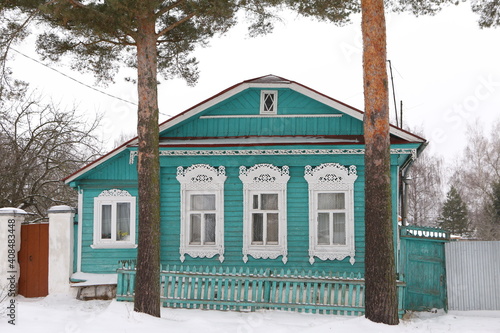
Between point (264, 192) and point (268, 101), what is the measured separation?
2.37 metres

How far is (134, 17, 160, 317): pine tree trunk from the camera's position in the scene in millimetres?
9656

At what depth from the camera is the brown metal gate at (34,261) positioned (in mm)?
13203

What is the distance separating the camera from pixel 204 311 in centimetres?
1079

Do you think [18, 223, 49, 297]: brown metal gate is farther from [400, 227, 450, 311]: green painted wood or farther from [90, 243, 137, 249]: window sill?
[400, 227, 450, 311]: green painted wood

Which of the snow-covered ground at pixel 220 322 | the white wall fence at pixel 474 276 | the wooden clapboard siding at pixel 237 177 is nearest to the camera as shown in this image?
the snow-covered ground at pixel 220 322

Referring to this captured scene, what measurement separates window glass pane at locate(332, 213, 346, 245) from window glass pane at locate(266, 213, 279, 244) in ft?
4.64

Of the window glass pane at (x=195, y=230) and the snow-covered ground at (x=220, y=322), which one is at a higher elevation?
the window glass pane at (x=195, y=230)

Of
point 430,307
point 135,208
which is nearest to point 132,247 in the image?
point 135,208

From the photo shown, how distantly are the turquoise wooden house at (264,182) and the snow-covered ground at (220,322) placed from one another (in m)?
2.16

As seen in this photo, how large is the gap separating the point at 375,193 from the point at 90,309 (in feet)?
23.2

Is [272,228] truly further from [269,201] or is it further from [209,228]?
[209,228]

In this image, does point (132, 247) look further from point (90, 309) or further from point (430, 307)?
point (430, 307)

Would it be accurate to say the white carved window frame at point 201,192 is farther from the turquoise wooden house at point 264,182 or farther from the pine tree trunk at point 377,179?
the pine tree trunk at point 377,179

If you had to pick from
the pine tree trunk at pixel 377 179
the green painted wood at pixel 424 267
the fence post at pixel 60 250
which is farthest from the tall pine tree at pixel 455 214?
the pine tree trunk at pixel 377 179
